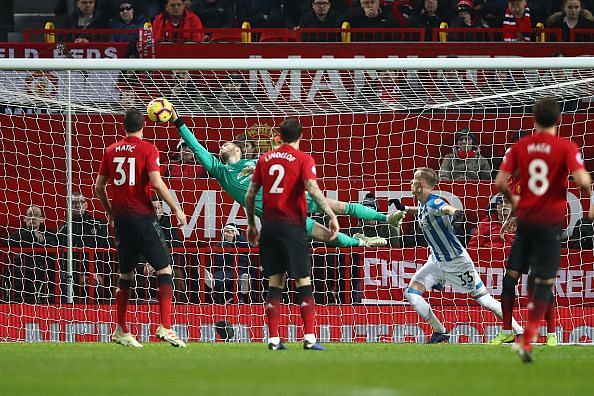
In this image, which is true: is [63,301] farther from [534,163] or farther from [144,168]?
[534,163]

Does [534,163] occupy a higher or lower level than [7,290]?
higher

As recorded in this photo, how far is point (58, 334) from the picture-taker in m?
15.3

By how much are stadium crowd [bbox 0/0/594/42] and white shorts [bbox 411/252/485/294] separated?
4.75 m

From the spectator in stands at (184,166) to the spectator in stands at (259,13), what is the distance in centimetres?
344

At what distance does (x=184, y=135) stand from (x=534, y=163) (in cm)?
458

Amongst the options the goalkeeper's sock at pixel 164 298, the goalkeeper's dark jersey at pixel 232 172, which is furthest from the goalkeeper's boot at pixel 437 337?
the goalkeeper's sock at pixel 164 298

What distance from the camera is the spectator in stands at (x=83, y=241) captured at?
16000mm

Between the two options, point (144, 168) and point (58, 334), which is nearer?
point (144, 168)

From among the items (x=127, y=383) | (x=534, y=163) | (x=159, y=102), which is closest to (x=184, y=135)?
(x=159, y=102)

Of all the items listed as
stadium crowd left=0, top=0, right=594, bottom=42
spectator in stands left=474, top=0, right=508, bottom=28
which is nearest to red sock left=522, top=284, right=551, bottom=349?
stadium crowd left=0, top=0, right=594, bottom=42

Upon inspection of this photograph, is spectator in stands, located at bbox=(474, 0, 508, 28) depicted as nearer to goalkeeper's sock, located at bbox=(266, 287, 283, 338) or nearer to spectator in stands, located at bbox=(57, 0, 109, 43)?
spectator in stands, located at bbox=(57, 0, 109, 43)

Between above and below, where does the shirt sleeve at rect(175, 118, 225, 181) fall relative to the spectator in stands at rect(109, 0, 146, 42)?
below

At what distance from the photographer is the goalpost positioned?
15.4 m

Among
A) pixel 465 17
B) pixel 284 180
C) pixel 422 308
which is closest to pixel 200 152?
pixel 284 180
